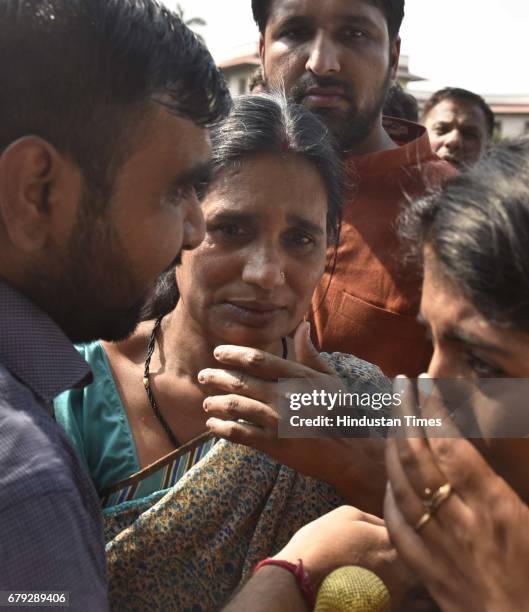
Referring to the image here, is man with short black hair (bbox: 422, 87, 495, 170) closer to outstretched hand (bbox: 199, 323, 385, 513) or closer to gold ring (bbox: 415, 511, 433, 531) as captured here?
outstretched hand (bbox: 199, 323, 385, 513)

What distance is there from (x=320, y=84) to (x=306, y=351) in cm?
160

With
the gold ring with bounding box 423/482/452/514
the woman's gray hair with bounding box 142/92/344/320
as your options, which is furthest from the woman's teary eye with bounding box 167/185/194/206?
the gold ring with bounding box 423/482/452/514

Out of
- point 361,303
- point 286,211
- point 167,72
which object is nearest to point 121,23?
point 167,72

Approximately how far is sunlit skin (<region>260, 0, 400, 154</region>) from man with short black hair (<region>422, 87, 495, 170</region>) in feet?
9.33

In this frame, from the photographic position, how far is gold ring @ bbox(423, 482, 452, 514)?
4.87 feet

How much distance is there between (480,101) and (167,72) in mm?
5064

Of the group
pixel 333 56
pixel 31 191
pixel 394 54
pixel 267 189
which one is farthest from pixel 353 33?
pixel 31 191

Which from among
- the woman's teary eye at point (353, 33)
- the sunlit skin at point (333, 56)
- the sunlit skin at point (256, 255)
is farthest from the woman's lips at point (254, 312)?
the woman's teary eye at point (353, 33)

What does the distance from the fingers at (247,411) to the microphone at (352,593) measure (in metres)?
0.40

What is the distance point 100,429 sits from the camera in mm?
1981

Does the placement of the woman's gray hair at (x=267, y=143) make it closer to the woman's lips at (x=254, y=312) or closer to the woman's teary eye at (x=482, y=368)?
the woman's lips at (x=254, y=312)

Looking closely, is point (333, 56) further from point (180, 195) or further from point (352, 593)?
point (352, 593)

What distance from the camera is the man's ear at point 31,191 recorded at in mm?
1366

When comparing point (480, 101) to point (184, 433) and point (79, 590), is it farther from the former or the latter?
point (79, 590)
